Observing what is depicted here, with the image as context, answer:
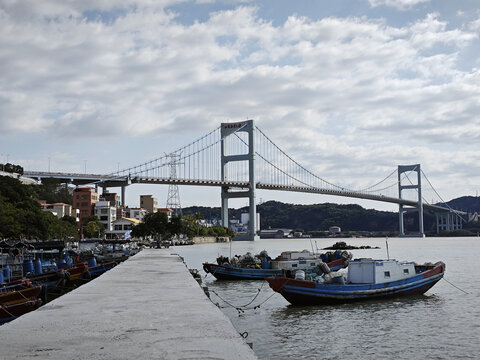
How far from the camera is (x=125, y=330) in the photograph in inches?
355

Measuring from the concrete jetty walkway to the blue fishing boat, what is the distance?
363 inches

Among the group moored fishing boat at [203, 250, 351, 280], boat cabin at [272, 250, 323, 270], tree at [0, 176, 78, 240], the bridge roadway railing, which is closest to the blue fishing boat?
boat cabin at [272, 250, 323, 270]

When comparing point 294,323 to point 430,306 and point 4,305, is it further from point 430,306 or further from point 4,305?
point 4,305

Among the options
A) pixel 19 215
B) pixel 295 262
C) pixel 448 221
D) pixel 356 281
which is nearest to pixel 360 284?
pixel 356 281

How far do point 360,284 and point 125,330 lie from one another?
16.3 meters

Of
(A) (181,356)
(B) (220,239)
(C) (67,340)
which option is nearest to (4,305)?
(C) (67,340)

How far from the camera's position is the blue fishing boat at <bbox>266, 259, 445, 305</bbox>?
74.7ft

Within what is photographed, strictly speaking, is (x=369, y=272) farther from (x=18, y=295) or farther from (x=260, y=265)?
(x=18, y=295)

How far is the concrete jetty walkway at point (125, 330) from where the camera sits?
7.30 meters

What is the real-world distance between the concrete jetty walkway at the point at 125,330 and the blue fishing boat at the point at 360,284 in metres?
9.21

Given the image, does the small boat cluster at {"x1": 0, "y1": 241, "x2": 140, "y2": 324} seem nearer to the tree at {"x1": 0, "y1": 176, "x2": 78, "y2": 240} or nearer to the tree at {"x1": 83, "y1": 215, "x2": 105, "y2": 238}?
the tree at {"x1": 0, "y1": 176, "x2": 78, "y2": 240}

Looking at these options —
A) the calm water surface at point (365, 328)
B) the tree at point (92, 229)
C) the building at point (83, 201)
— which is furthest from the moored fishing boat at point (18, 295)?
the building at point (83, 201)

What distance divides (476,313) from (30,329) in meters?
18.3

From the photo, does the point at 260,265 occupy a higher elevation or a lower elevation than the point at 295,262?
lower
